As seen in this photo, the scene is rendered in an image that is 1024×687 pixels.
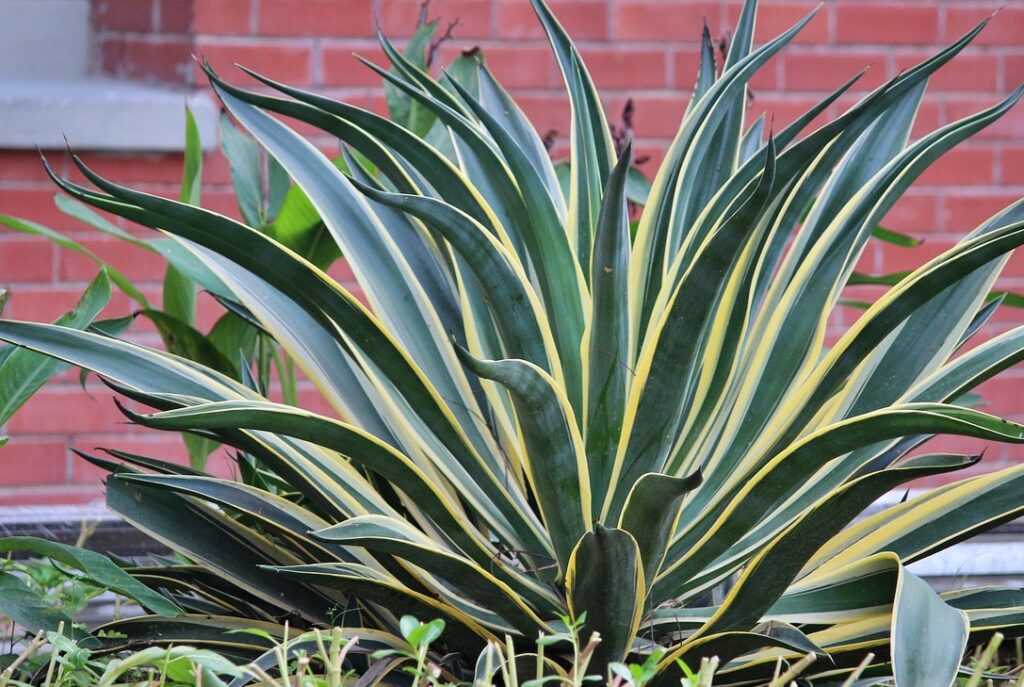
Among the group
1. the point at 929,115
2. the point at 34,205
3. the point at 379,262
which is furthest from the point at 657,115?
the point at 379,262

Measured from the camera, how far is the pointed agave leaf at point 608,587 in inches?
25.1

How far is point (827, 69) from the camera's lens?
2.09 m

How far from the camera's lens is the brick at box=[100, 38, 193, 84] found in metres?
2.00

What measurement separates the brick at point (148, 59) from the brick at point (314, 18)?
0.53 feet

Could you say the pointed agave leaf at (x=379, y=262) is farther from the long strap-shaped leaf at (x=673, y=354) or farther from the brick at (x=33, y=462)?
the brick at (x=33, y=462)

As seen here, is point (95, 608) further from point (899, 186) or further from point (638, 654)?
point (899, 186)

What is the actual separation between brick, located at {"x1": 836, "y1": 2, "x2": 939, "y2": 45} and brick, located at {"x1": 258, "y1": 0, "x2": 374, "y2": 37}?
3.12 feet

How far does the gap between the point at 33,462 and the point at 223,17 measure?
2.96 ft

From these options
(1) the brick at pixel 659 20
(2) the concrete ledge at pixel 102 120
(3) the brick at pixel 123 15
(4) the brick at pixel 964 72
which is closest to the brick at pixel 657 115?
(1) the brick at pixel 659 20

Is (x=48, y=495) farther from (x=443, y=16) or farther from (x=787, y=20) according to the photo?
(x=787, y=20)

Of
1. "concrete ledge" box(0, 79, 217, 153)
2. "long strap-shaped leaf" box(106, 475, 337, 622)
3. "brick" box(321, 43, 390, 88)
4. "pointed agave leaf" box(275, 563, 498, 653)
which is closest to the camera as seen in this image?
"pointed agave leaf" box(275, 563, 498, 653)

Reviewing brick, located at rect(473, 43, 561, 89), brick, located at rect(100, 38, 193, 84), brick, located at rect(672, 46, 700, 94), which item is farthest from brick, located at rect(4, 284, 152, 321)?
brick, located at rect(672, 46, 700, 94)

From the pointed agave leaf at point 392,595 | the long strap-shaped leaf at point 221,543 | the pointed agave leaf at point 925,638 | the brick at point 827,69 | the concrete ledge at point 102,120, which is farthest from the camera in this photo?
the brick at point 827,69

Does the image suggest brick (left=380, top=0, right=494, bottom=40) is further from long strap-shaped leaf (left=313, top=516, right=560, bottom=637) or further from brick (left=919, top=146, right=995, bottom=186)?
long strap-shaped leaf (left=313, top=516, right=560, bottom=637)
